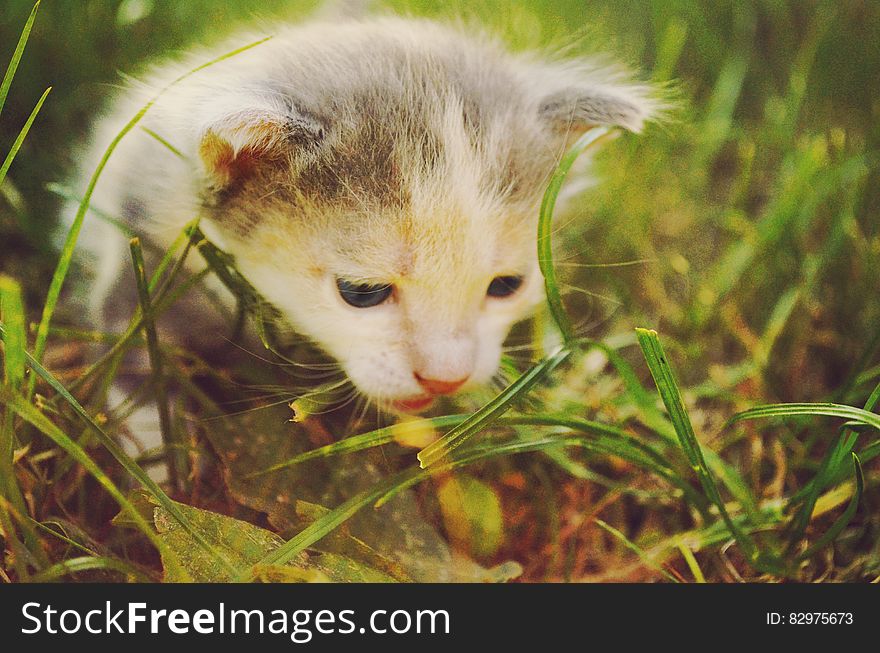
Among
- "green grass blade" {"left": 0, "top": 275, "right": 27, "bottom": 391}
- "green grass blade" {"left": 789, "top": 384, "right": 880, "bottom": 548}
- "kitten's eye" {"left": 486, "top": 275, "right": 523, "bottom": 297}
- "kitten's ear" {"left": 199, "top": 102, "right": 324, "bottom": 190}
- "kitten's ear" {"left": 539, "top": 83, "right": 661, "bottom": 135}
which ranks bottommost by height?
"green grass blade" {"left": 789, "top": 384, "right": 880, "bottom": 548}

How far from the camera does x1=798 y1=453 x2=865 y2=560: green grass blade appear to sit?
43.9 inches

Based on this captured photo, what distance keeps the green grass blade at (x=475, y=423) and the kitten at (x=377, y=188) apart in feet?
0.50

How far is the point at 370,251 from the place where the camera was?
1234 millimetres

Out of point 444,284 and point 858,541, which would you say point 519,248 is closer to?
point 444,284

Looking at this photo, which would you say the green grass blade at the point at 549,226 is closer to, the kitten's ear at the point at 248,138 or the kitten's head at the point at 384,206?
the kitten's head at the point at 384,206

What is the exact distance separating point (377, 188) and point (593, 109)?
1.49 feet

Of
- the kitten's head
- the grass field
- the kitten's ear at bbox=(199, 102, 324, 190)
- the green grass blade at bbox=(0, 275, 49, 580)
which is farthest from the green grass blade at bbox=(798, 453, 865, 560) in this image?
the green grass blade at bbox=(0, 275, 49, 580)

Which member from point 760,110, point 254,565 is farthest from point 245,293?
point 760,110

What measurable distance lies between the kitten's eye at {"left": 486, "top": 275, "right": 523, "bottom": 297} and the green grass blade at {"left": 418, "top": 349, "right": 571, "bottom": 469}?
313 mm

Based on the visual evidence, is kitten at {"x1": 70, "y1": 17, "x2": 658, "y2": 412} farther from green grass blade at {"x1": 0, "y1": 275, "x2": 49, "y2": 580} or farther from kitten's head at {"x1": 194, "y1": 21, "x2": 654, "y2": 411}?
green grass blade at {"x1": 0, "y1": 275, "x2": 49, "y2": 580}

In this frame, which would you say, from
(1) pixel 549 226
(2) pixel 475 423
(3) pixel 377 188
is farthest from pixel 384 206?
(2) pixel 475 423

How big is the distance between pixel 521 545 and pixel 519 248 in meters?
0.55

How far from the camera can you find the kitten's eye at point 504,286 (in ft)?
4.63

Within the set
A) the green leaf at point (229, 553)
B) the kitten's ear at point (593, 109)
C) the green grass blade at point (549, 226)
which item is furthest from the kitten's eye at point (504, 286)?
the green leaf at point (229, 553)
